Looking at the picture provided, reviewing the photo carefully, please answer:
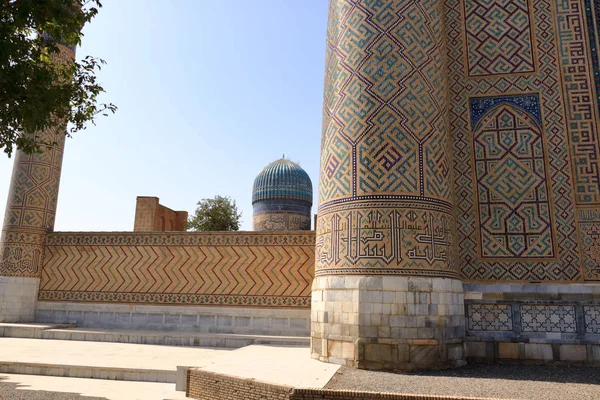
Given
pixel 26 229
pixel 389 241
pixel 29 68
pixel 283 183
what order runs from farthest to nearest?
pixel 283 183 → pixel 26 229 → pixel 389 241 → pixel 29 68

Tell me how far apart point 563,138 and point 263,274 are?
4058 mm

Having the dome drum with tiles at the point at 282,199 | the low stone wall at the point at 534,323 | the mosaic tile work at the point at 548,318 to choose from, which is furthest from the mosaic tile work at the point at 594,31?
the dome drum with tiles at the point at 282,199

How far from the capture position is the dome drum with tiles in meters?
13.0

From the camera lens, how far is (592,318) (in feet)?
12.9

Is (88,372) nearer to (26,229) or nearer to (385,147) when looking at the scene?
(385,147)

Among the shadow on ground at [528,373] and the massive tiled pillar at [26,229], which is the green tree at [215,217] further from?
the shadow on ground at [528,373]

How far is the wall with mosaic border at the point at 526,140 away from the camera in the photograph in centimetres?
416

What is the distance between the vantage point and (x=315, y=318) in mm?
3998

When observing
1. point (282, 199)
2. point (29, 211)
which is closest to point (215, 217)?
point (282, 199)

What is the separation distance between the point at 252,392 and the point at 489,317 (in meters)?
2.40

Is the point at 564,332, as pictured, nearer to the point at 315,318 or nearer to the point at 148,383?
the point at 315,318

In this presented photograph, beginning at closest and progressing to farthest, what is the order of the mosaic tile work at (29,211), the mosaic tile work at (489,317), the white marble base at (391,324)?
the white marble base at (391,324), the mosaic tile work at (489,317), the mosaic tile work at (29,211)

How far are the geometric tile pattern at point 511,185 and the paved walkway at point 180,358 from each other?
6.67 ft

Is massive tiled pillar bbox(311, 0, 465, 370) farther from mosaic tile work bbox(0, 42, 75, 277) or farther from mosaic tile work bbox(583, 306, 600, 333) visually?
mosaic tile work bbox(0, 42, 75, 277)
